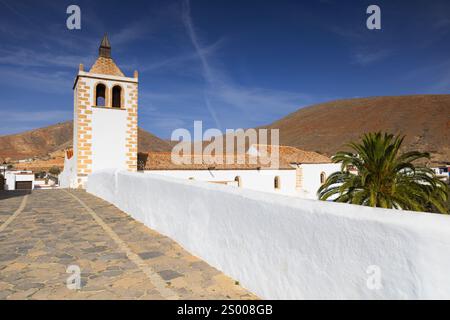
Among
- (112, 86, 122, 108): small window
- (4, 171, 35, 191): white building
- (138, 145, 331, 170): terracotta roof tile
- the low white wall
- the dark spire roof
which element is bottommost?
(4, 171, 35, 191): white building

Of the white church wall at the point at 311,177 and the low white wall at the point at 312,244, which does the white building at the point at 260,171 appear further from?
the low white wall at the point at 312,244

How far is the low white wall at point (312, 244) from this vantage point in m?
2.09

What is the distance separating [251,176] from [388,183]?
16.3 metres

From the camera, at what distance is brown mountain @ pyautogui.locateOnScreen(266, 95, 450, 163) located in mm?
63894

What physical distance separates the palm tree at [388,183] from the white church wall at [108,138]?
12899mm

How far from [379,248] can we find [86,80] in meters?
17.9

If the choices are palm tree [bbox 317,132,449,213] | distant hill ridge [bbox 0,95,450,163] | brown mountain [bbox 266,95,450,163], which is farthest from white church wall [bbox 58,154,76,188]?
distant hill ridge [bbox 0,95,450,163]

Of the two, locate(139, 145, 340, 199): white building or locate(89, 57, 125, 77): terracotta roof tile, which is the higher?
locate(89, 57, 125, 77): terracotta roof tile

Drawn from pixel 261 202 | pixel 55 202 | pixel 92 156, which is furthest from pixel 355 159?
pixel 92 156

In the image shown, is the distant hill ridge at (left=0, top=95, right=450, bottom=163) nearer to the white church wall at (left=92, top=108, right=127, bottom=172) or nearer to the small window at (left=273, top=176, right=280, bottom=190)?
the small window at (left=273, top=176, right=280, bottom=190)

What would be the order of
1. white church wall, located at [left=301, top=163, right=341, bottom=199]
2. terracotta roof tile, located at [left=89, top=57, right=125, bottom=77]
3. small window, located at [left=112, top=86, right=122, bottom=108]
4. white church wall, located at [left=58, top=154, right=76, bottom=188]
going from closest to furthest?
terracotta roof tile, located at [left=89, top=57, right=125, bottom=77]
white church wall, located at [left=58, top=154, right=76, bottom=188]
small window, located at [left=112, top=86, right=122, bottom=108]
white church wall, located at [left=301, top=163, right=341, bottom=199]
